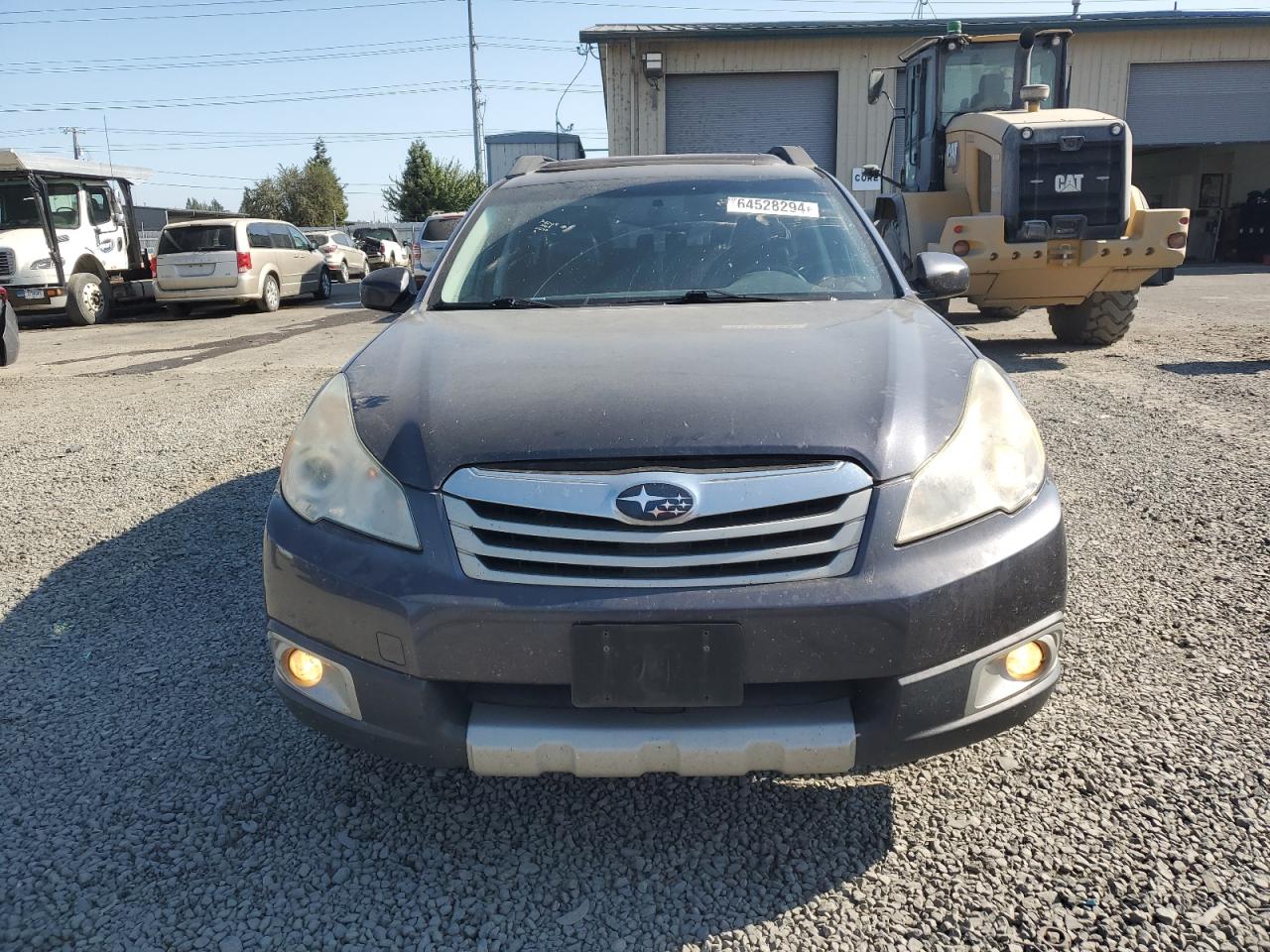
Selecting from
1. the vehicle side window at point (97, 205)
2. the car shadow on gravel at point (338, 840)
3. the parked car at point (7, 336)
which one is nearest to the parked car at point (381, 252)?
the vehicle side window at point (97, 205)

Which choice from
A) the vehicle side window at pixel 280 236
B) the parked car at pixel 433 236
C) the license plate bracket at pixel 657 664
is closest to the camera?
the license plate bracket at pixel 657 664

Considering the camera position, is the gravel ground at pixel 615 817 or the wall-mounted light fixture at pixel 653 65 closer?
the gravel ground at pixel 615 817

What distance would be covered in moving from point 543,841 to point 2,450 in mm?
5742

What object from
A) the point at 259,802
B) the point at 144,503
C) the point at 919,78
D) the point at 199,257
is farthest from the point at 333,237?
the point at 259,802

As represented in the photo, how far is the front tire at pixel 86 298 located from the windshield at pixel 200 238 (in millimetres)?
1244

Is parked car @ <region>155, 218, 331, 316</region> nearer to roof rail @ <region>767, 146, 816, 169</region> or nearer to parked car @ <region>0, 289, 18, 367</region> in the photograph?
parked car @ <region>0, 289, 18, 367</region>

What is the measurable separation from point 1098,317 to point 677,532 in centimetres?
832

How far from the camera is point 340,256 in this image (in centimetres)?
2397

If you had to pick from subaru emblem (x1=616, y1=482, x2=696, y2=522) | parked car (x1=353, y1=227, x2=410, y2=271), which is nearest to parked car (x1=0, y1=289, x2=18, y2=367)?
subaru emblem (x1=616, y1=482, x2=696, y2=522)

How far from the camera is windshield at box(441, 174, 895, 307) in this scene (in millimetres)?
3172

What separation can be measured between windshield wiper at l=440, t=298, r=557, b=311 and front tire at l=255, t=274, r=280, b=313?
15424 mm

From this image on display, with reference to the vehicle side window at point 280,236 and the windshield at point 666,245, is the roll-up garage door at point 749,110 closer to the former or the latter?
the vehicle side window at point 280,236

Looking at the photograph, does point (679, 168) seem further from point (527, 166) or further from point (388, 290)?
point (388, 290)

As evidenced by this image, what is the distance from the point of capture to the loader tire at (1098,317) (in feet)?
28.7
